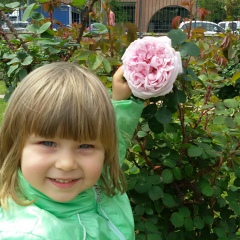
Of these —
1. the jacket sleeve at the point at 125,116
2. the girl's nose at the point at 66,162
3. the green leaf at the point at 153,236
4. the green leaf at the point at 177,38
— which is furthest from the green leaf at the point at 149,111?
the girl's nose at the point at 66,162

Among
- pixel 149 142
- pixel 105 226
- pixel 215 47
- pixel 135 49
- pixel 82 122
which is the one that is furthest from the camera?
pixel 215 47

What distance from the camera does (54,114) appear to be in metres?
1.23

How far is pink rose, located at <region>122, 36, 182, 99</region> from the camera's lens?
147 cm

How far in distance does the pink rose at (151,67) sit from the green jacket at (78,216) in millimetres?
96

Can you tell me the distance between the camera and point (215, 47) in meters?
2.13

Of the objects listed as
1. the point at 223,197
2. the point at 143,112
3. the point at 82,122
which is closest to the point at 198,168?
the point at 223,197

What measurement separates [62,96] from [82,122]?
0.09 meters

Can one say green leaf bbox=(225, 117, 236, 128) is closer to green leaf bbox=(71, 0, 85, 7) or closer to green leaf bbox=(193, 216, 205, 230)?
green leaf bbox=(193, 216, 205, 230)

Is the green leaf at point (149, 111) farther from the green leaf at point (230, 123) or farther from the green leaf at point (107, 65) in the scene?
the green leaf at point (230, 123)

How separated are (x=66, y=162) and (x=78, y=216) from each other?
0.20 m

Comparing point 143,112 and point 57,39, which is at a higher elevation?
point 57,39

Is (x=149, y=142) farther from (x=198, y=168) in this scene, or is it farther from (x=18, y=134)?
(x=18, y=134)

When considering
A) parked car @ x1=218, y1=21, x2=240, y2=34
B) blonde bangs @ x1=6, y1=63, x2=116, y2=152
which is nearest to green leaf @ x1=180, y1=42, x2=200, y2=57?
blonde bangs @ x1=6, y1=63, x2=116, y2=152

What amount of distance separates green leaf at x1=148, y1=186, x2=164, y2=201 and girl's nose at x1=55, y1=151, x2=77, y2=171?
63cm
